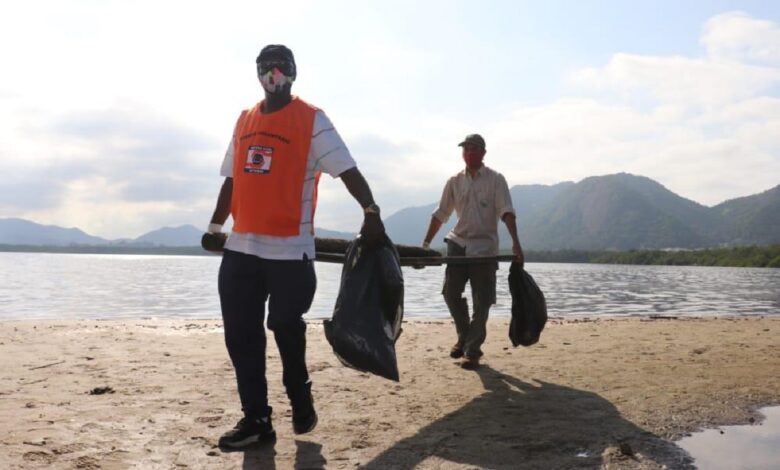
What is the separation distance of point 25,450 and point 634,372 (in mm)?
5117

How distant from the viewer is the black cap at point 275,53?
146 inches

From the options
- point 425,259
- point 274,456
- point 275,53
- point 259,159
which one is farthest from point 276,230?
point 425,259

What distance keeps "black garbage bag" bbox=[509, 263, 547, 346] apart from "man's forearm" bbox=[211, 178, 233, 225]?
3.22 metres

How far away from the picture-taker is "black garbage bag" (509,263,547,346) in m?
6.07

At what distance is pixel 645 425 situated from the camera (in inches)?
160

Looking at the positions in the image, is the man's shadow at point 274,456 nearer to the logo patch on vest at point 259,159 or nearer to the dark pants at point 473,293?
the logo patch on vest at point 259,159

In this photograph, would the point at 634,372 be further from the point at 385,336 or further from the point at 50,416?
the point at 50,416

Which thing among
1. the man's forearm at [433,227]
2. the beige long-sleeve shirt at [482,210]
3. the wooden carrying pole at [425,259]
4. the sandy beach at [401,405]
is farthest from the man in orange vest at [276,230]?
the man's forearm at [433,227]

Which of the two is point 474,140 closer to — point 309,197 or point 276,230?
point 309,197

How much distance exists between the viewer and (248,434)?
3.52 m

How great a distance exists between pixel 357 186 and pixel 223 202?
3.15 ft

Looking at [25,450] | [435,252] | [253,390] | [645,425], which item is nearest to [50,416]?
[25,450]

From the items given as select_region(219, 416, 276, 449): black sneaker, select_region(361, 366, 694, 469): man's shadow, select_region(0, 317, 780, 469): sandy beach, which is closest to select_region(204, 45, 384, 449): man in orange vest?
select_region(219, 416, 276, 449): black sneaker

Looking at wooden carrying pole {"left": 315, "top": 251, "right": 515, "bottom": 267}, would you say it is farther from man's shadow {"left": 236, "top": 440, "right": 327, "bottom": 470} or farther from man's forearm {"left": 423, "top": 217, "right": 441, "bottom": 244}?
man's shadow {"left": 236, "top": 440, "right": 327, "bottom": 470}
